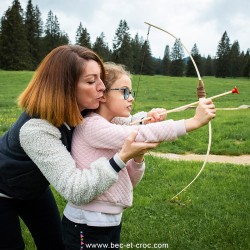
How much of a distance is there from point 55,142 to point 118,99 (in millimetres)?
552

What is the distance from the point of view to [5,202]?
2.42 m

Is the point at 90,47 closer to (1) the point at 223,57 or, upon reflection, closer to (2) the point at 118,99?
(1) the point at 223,57

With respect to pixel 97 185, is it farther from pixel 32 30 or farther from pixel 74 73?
pixel 32 30

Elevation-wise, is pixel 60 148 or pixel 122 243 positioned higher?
pixel 60 148

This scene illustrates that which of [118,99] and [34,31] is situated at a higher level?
[34,31]

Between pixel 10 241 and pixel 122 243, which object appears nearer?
pixel 10 241

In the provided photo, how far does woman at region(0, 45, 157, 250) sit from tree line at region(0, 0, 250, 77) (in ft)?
115

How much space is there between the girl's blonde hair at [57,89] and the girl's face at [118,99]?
0.29m

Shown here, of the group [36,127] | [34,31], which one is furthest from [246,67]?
[36,127]

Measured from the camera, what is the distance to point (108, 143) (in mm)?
2152

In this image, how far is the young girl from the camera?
207cm

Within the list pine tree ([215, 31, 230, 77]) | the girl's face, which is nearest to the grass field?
the girl's face

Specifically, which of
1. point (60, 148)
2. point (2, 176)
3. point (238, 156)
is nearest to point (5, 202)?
point (2, 176)

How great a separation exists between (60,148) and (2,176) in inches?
19.3
